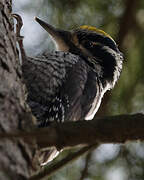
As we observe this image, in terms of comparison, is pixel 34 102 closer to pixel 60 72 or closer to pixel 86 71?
pixel 60 72

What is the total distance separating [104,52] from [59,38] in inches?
17.6

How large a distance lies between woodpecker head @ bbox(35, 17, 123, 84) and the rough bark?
60.4 inches

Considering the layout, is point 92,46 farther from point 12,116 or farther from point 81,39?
point 12,116

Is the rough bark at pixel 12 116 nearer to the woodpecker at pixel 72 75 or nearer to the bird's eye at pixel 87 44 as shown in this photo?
the woodpecker at pixel 72 75

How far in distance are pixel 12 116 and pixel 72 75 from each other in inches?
63.8

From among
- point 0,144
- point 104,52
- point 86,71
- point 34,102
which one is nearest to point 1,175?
point 0,144

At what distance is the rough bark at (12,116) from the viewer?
1.50 m

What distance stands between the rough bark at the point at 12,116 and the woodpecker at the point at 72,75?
66 centimetres

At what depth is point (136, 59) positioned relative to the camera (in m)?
4.29

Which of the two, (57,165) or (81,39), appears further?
(81,39)

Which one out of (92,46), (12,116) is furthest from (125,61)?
(12,116)

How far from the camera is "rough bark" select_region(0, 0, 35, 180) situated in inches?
59.2

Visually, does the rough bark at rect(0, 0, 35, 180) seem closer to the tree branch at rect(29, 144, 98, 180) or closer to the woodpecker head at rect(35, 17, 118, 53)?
the tree branch at rect(29, 144, 98, 180)

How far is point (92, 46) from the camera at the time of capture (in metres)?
3.89
